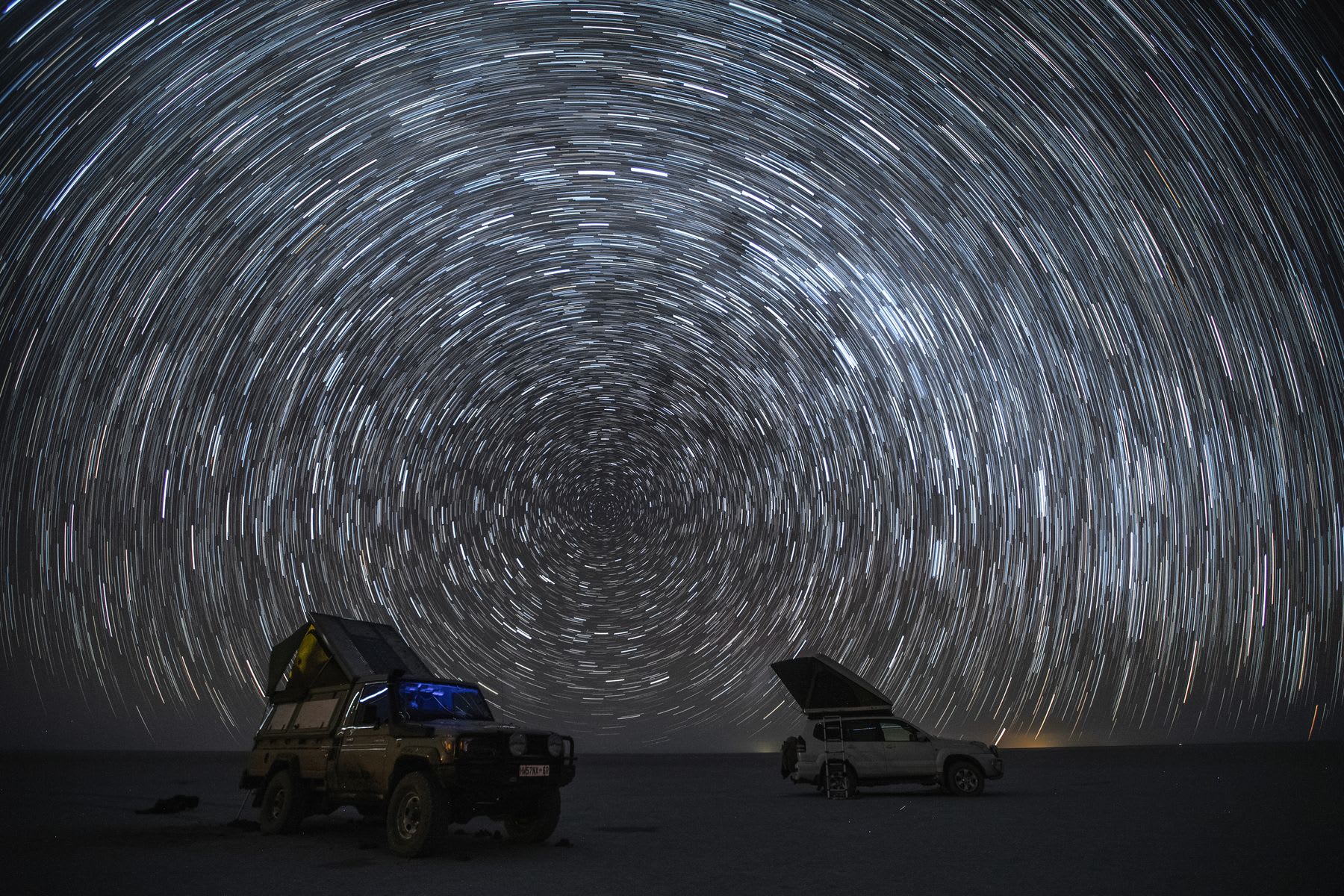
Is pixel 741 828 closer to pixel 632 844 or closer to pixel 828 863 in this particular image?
pixel 632 844

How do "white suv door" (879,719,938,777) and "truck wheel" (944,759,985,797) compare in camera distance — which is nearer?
"truck wheel" (944,759,985,797)

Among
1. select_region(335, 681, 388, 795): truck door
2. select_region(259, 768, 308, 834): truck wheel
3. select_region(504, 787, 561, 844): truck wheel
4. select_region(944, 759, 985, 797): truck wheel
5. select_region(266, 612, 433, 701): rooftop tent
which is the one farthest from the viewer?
select_region(944, 759, 985, 797): truck wheel

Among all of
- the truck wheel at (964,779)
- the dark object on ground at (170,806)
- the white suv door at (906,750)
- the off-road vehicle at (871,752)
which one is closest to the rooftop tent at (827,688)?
the off-road vehicle at (871,752)

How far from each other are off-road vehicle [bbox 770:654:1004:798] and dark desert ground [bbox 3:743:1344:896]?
69 cm

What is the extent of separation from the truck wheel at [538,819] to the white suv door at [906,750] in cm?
1077

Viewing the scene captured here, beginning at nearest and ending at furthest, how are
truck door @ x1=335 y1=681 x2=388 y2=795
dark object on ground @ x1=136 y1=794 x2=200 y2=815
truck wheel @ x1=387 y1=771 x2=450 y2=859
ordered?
truck wheel @ x1=387 y1=771 x2=450 y2=859
truck door @ x1=335 y1=681 x2=388 y2=795
dark object on ground @ x1=136 y1=794 x2=200 y2=815

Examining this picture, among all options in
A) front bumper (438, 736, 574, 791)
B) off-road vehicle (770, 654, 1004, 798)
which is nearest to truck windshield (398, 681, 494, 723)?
front bumper (438, 736, 574, 791)

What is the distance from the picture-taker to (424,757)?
12453 millimetres

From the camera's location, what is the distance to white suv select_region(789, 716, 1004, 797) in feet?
69.7

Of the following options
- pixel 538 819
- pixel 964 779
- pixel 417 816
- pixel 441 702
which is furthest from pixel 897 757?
pixel 417 816

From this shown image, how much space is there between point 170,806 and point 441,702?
8051 mm

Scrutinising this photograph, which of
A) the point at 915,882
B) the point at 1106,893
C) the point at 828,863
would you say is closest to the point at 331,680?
the point at 828,863

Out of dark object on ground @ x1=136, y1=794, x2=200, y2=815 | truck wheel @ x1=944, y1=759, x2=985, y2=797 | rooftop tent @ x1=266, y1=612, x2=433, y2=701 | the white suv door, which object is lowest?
dark object on ground @ x1=136, y1=794, x2=200, y2=815

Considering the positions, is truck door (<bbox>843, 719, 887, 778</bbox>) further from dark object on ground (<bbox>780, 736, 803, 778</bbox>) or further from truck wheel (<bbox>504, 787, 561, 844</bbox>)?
truck wheel (<bbox>504, 787, 561, 844</bbox>)
